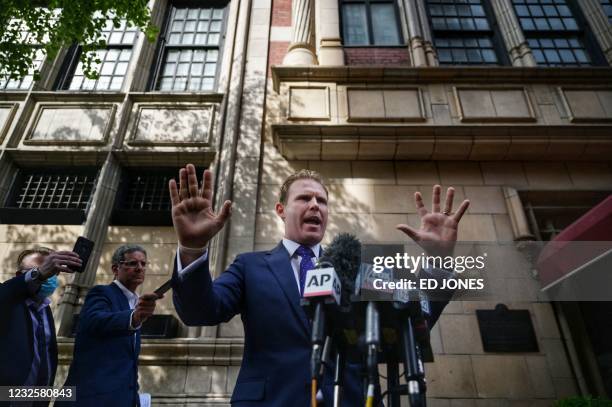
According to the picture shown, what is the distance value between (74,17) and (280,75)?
417 cm

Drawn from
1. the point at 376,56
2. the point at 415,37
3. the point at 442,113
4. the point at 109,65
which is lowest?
the point at 442,113

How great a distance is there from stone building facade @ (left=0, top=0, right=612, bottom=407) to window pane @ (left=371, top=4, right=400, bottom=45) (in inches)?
2.8

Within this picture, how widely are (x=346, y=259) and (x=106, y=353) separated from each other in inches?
110

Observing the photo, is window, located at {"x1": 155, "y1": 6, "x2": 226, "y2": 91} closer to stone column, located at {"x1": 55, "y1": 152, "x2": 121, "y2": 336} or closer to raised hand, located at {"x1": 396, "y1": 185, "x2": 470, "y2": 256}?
stone column, located at {"x1": 55, "y1": 152, "x2": 121, "y2": 336}

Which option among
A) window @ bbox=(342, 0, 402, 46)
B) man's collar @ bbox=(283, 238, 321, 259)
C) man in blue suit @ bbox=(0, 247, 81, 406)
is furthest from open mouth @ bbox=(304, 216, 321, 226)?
window @ bbox=(342, 0, 402, 46)

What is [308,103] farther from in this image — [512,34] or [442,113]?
[512,34]

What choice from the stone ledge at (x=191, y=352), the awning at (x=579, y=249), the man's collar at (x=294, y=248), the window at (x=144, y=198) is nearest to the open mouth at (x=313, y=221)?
the man's collar at (x=294, y=248)

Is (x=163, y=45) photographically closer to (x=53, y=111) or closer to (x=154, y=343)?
(x=53, y=111)

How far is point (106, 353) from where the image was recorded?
3.20 m

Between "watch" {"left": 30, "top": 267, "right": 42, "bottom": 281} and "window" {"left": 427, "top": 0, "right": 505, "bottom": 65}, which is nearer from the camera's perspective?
"watch" {"left": 30, "top": 267, "right": 42, "bottom": 281}

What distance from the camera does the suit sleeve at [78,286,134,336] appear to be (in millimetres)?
3111

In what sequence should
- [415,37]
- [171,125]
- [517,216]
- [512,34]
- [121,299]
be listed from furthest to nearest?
[512,34]
[415,37]
[171,125]
[517,216]
[121,299]

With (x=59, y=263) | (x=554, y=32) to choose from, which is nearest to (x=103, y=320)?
(x=59, y=263)

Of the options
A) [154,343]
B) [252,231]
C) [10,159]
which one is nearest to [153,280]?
[154,343]
